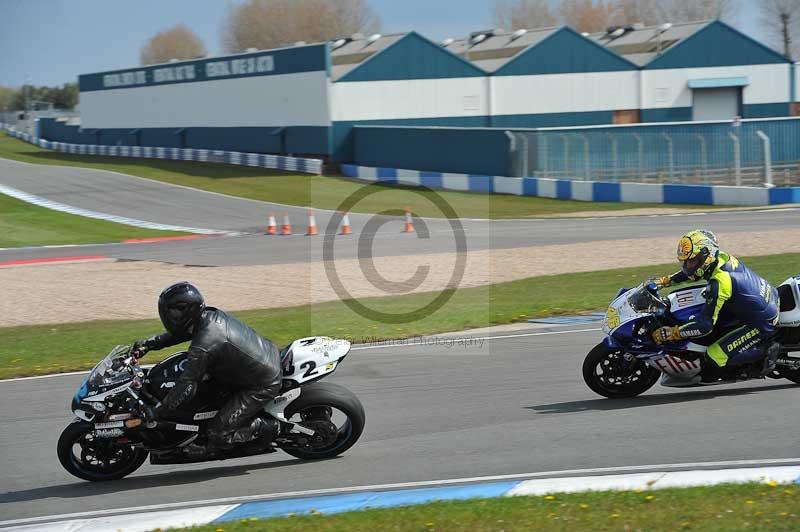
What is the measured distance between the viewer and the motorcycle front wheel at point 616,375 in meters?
9.88

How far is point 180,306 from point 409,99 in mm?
44204

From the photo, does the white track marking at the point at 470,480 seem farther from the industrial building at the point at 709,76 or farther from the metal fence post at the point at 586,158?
the industrial building at the point at 709,76

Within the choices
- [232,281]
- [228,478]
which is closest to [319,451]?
[228,478]

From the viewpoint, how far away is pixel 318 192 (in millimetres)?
42844

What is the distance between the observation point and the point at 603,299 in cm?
1656

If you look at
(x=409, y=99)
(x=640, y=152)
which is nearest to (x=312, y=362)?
(x=640, y=152)

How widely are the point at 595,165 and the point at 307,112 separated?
1927 cm

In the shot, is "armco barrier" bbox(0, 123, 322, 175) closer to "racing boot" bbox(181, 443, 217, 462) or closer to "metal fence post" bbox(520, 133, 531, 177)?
"metal fence post" bbox(520, 133, 531, 177)

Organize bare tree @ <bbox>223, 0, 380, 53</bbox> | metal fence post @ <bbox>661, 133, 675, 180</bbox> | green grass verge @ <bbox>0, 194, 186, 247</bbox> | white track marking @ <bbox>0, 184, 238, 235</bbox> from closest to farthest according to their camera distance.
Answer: green grass verge @ <bbox>0, 194, 186, 247</bbox> → white track marking @ <bbox>0, 184, 238, 235</bbox> → metal fence post @ <bbox>661, 133, 675, 180</bbox> → bare tree @ <bbox>223, 0, 380, 53</bbox>

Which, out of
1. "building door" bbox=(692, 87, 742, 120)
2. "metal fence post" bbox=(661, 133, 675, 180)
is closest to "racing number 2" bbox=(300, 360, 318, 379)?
"metal fence post" bbox=(661, 133, 675, 180)

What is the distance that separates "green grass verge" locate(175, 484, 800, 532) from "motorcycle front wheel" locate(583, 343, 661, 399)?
301cm

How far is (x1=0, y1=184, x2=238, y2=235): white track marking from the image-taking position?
33.4 metres

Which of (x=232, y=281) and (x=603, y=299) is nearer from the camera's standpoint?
(x=603, y=299)

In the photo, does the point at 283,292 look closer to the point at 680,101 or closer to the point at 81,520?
the point at 81,520
